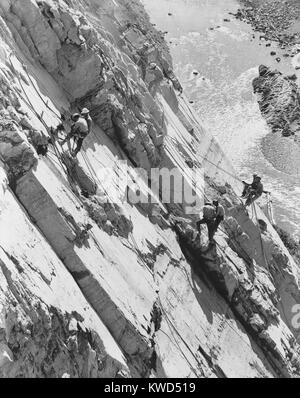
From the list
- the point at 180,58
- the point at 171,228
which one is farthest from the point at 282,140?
the point at 171,228

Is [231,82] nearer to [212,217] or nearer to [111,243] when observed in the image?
[212,217]

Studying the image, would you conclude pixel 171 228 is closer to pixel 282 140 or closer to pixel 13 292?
pixel 13 292


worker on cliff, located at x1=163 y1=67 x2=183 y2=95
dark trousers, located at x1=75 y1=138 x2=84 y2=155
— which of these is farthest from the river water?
dark trousers, located at x1=75 y1=138 x2=84 y2=155

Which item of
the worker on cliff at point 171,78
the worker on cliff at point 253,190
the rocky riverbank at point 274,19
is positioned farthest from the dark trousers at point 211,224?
the rocky riverbank at point 274,19

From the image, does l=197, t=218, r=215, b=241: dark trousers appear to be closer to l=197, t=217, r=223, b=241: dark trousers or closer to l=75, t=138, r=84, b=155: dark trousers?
l=197, t=217, r=223, b=241: dark trousers

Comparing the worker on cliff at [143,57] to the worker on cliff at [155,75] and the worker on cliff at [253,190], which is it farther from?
the worker on cliff at [253,190]

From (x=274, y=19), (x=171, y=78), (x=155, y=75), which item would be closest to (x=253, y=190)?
(x=155, y=75)
